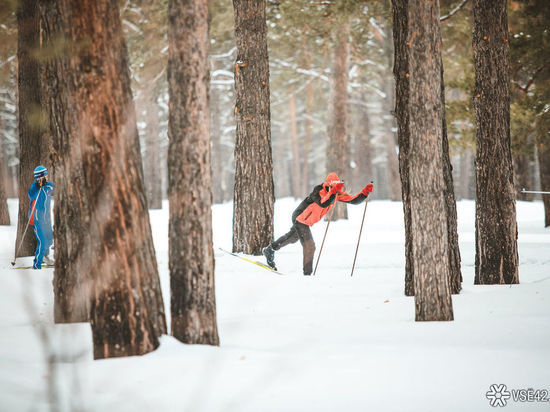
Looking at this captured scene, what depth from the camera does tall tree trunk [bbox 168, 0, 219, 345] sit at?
4.10 metres

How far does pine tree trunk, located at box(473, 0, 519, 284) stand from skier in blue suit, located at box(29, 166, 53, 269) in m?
6.94

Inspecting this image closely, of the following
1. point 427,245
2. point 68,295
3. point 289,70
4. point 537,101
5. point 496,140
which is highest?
point 289,70

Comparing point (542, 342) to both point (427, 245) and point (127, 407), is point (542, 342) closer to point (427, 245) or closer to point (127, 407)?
point (427, 245)

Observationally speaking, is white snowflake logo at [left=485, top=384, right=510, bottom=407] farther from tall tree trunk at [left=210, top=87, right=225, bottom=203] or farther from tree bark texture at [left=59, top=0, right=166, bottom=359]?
tall tree trunk at [left=210, top=87, right=225, bottom=203]

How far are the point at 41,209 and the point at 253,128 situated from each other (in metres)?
3.91

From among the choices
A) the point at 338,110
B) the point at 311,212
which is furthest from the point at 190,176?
the point at 338,110

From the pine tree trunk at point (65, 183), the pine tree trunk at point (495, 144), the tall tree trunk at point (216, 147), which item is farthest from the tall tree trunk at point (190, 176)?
the tall tree trunk at point (216, 147)

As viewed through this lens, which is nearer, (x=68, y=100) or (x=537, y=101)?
(x=68, y=100)

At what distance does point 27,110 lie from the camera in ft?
30.5

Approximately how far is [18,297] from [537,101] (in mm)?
12548

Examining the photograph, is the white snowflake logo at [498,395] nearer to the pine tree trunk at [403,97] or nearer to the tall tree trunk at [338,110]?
the pine tree trunk at [403,97]

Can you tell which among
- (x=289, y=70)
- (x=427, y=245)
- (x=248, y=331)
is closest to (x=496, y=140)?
(x=427, y=245)

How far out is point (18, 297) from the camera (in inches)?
269

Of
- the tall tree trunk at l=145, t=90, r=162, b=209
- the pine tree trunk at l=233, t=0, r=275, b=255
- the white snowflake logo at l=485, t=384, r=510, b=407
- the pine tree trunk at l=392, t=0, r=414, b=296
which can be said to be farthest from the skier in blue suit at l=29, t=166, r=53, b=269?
the tall tree trunk at l=145, t=90, r=162, b=209
